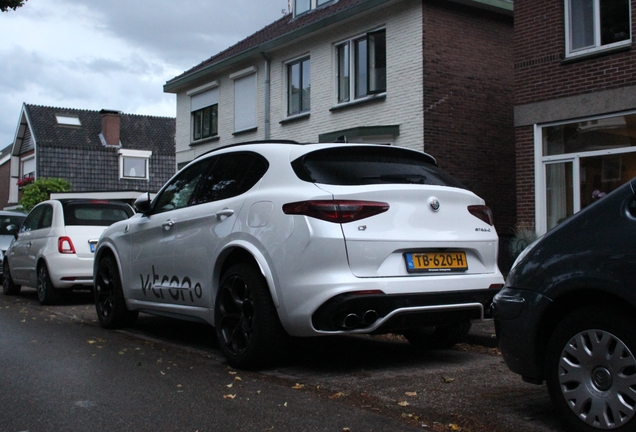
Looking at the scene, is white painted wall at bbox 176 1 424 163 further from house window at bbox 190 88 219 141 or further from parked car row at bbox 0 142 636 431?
parked car row at bbox 0 142 636 431

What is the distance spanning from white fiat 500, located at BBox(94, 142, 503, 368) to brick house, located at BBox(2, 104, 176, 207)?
39555mm

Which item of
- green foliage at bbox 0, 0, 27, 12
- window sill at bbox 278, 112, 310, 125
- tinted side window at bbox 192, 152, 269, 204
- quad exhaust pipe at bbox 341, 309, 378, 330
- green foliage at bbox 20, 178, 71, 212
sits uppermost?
green foliage at bbox 0, 0, 27, 12

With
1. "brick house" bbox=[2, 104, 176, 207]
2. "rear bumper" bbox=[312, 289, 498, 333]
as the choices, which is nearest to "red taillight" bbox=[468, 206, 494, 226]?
"rear bumper" bbox=[312, 289, 498, 333]

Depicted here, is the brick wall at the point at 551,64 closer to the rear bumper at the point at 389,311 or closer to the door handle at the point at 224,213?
the rear bumper at the point at 389,311

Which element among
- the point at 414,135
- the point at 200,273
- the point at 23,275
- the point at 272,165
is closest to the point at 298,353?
the point at 200,273

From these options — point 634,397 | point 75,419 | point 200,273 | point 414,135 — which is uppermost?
point 414,135

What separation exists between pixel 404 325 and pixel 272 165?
1.62m

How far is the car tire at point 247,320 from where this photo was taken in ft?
18.7

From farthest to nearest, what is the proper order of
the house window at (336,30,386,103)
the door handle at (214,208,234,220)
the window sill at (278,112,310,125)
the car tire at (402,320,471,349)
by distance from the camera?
the window sill at (278,112,310,125) < the house window at (336,30,386,103) < the car tire at (402,320,471,349) < the door handle at (214,208,234,220)

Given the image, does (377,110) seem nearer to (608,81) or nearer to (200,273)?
(608,81)

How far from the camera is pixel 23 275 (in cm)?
1270

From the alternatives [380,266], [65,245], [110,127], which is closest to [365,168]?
[380,266]

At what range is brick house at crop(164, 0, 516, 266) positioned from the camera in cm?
1625

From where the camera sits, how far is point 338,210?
5.42 meters
